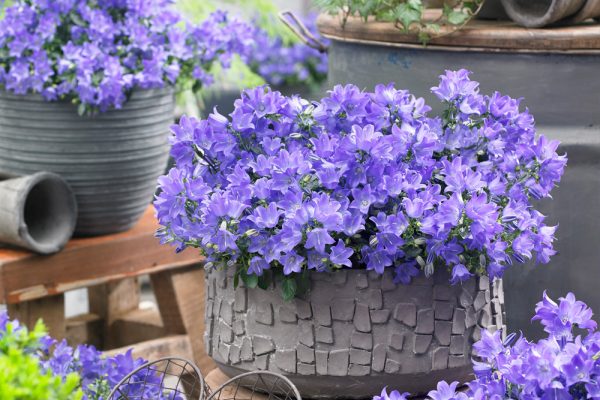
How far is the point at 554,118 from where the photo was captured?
71.1 inches

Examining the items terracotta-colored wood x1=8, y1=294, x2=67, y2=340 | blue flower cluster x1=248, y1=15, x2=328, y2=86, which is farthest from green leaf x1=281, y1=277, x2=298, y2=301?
blue flower cluster x1=248, y1=15, x2=328, y2=86

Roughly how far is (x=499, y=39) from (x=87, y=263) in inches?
41.8

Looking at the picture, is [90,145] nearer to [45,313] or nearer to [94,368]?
[45,313]

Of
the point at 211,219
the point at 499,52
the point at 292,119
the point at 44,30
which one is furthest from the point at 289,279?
the point at 44,30

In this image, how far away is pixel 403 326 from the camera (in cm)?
134

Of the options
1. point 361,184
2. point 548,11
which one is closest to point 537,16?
point 548,11

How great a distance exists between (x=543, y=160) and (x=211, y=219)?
471mm

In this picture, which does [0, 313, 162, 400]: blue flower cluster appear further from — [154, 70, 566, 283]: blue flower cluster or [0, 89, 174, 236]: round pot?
[0, 89, 174, 236]: round pot

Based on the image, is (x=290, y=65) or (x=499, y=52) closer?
(x=499, y=52)

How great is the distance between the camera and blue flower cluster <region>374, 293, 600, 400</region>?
1081mm

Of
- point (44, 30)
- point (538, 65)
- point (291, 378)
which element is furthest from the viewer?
point (44, 30)

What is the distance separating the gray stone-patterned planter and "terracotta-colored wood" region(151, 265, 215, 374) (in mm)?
1113

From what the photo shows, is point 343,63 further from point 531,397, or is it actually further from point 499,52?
point 531,397

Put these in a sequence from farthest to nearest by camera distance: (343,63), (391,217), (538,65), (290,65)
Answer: (290,65), (343,63), (538,65), (391,217)
